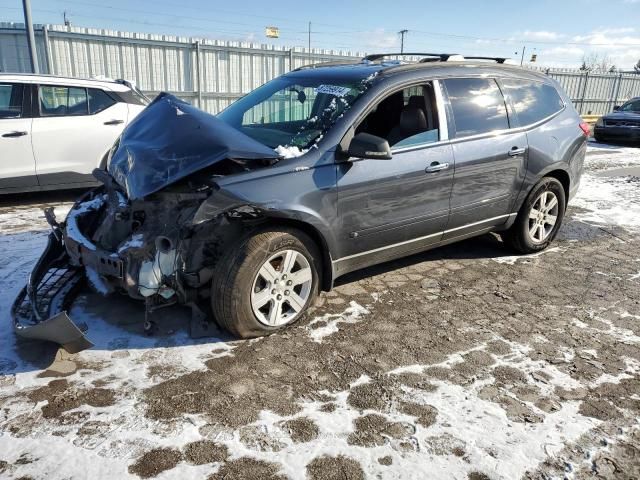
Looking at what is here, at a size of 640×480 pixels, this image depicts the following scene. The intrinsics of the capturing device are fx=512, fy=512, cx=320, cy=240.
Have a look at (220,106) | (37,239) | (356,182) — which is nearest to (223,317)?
(356,182)

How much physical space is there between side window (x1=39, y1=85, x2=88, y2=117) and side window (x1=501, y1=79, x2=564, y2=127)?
17.3 ft

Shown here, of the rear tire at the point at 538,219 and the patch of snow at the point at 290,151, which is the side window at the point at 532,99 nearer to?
the rear tire at the point at 538,219

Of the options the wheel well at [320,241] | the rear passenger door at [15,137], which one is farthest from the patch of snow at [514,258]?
the rear passenger door at [15,137]

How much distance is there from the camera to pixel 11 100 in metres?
6.32

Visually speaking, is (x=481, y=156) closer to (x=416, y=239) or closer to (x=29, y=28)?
(x=416, y=239)

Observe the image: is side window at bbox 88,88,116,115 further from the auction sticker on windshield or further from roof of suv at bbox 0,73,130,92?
the auction sticker on windshield

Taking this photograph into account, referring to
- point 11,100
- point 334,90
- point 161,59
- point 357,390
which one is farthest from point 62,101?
point 161,59

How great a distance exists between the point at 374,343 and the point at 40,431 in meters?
2.03

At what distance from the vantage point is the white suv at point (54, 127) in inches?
249

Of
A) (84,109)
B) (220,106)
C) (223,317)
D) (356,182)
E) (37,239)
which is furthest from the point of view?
(220,106)

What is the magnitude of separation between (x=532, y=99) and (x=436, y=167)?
64.6 inches

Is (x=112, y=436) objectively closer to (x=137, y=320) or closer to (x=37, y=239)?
(x=137, y=320)

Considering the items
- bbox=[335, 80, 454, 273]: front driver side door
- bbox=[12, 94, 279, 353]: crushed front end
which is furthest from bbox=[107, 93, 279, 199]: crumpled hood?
bbox=[335, 80, 454, 273]: front driver side door

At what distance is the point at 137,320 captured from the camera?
3.72 m
